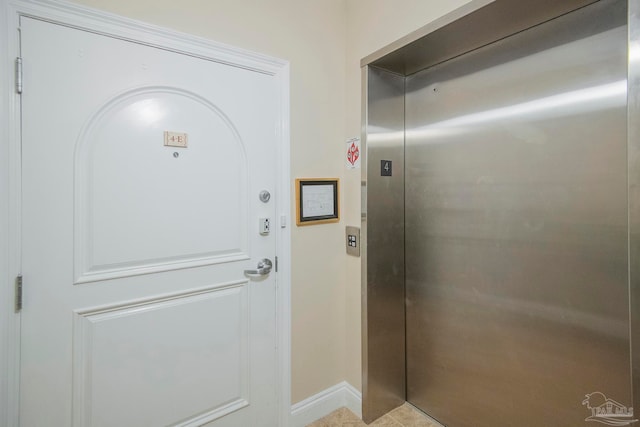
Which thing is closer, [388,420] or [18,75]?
[18,75]

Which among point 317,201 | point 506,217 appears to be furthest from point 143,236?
point 506,217

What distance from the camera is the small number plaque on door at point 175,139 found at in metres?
1.28

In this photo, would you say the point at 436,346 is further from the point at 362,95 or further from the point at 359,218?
the point at 362,95

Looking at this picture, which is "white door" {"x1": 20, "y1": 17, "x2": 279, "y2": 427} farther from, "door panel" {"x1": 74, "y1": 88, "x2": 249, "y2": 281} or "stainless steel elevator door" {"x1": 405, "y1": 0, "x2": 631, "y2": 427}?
"stainless steel elevator door" {"x1": 405, "y1": 0, "x2": 631, "y2": 427}

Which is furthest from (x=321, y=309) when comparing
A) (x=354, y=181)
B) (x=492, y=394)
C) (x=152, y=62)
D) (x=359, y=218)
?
(x=152, y=62)

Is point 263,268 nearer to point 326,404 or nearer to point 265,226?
point 265,226

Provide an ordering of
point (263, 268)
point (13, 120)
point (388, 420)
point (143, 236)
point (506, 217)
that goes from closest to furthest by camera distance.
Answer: point (13, 120)
point (143, 236)
point (506, 217)
point (263, 268)
point (388, 420)

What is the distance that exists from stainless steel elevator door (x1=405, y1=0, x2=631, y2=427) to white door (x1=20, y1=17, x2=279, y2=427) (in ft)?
2.90

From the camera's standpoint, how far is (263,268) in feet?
5.05

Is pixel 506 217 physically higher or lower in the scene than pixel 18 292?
higher

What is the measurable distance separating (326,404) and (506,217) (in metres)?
1.46

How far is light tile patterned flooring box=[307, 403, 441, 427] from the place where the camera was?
1.69 m

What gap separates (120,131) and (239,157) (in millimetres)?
491

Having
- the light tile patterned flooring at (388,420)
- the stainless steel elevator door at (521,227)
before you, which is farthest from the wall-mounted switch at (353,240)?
the light tile patterned flooring at (388,420)
